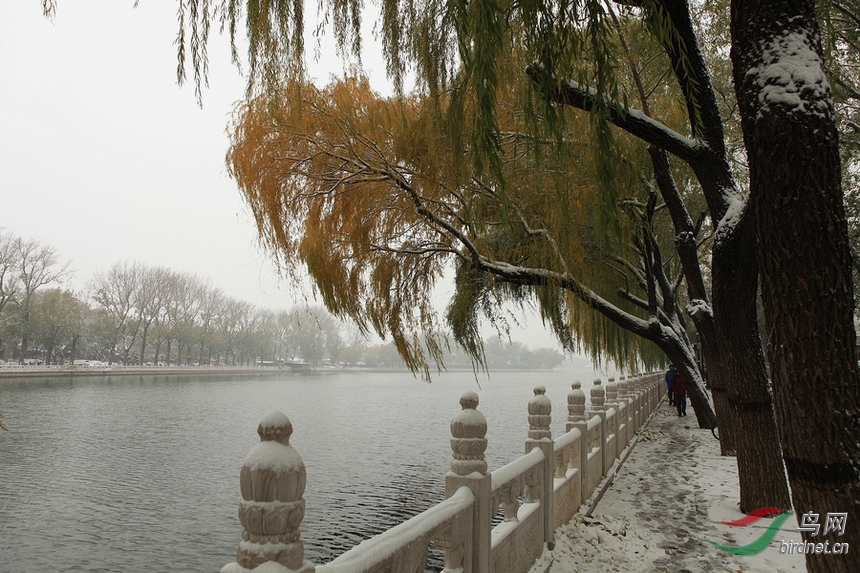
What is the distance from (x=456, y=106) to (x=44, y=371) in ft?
134

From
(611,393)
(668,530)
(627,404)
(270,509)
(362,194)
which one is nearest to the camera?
(270,509)

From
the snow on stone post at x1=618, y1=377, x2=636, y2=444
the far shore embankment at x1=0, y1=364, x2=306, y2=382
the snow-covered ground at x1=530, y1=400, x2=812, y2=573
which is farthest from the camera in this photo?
the far shore embankment at x1=0, y1=364, x2=306, y2=382

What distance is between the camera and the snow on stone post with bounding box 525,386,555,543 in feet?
14.6

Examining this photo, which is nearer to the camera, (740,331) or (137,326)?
(740,331)

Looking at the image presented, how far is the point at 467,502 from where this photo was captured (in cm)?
293

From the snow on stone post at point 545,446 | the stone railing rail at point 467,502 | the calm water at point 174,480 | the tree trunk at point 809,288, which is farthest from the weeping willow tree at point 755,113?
the calm water at point 174,480

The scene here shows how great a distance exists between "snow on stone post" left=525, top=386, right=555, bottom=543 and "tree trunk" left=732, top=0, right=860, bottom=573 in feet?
6.27

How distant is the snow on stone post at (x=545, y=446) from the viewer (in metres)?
4.45

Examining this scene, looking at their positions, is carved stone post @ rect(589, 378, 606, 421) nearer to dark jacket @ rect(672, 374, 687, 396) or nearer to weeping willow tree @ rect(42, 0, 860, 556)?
weeping willow tree @ rect(42, 0, 860, 556)

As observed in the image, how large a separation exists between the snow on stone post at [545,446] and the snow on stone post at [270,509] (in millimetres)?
3136

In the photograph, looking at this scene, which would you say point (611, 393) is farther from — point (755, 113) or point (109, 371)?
point (109, 371)

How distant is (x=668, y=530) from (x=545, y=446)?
1632 mm

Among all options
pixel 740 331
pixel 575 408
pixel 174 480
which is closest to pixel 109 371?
pixel 174 480

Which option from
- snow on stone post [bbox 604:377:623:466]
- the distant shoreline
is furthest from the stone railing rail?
the distant shoreline
